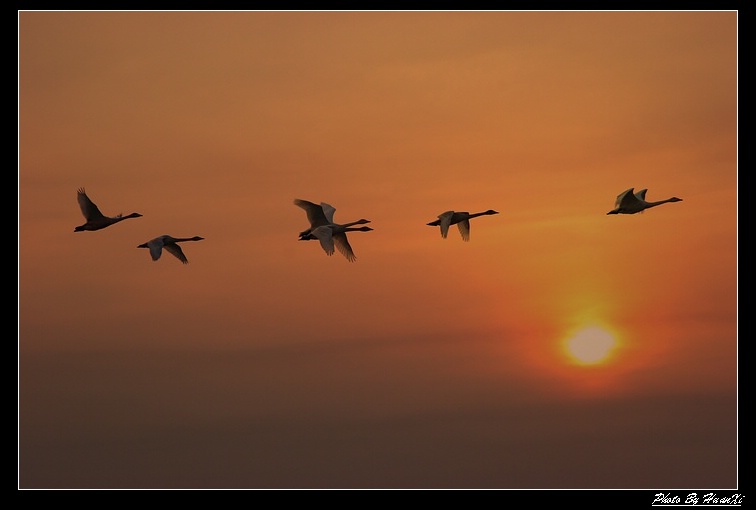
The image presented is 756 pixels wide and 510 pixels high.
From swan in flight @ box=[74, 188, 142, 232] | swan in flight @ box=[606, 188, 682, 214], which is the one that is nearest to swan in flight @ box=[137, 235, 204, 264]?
swan in flight @ box=[74, 188, 142, 232]

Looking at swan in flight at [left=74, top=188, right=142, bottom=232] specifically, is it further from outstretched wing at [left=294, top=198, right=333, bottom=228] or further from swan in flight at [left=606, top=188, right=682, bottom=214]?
swan in flight at [left=606, top=188, right=682, bottom=214]

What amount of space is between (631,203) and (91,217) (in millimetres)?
23826

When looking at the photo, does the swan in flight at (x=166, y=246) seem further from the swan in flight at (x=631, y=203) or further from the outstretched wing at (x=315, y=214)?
the swan in flight at (x=631, y=203)

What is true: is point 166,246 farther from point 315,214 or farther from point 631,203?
point 631,203

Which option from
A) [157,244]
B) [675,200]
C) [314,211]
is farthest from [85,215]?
[675,200]

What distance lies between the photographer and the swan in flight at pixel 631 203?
104 m

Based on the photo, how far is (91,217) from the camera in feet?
340

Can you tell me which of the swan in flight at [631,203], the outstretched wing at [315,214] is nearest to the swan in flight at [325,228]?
the outstretched wing at [315,214]

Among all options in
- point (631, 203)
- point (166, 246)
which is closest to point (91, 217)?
point (166, 246)

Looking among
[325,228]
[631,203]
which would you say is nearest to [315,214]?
[325,228]

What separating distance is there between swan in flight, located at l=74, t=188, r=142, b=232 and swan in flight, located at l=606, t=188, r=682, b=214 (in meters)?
21.9

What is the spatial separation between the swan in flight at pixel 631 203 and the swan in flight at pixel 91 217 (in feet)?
71.7

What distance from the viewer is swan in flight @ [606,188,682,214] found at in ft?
342

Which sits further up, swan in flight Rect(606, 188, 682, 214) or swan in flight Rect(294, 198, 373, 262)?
swan in flight Rect(606, 188, 682, 214)
